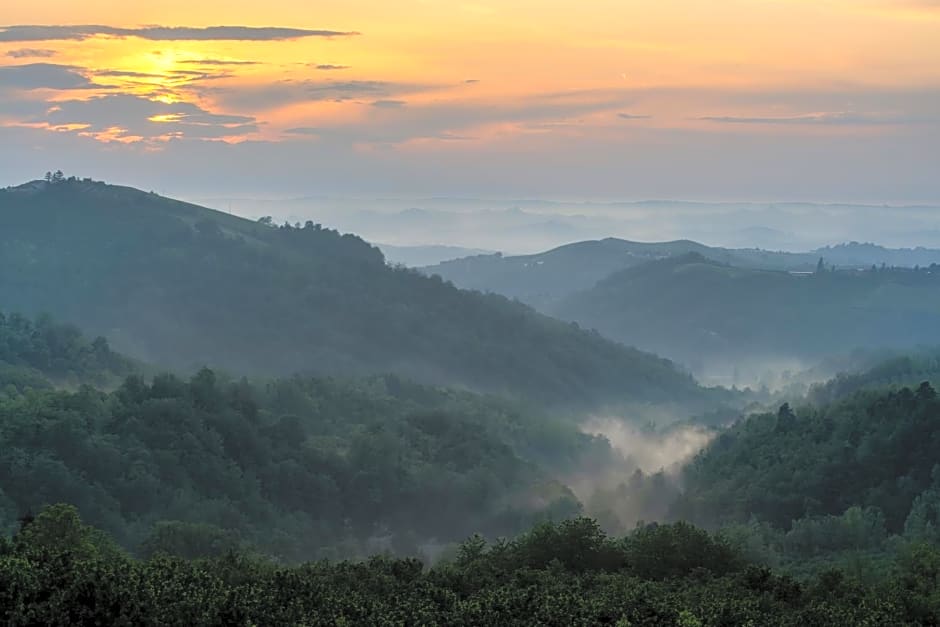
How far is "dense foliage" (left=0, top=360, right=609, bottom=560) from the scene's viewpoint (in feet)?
358

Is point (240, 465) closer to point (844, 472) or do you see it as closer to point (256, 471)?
point (256, 471)

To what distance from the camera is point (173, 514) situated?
115250 mm

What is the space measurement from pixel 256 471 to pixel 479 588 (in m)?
96.1

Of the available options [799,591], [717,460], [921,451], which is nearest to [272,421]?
[717,460]

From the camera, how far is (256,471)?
139750 mm

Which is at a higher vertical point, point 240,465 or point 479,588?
point 479,588

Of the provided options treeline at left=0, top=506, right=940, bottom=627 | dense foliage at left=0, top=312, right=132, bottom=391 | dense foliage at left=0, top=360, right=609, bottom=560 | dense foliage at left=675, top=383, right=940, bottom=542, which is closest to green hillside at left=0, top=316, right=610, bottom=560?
dense foliage at left=0, top=360, right=609, bottom=560

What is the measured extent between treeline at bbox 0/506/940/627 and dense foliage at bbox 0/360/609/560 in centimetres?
3413

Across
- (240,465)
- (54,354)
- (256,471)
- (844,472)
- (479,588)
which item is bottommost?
(256,471)

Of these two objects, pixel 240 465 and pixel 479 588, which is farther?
pixel 240 465

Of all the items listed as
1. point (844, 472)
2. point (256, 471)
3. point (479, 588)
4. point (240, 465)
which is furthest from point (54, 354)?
point (479, 588)

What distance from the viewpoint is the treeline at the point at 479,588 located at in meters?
33.5

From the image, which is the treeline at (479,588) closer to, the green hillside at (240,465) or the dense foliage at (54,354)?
the green hillside at (240,465)

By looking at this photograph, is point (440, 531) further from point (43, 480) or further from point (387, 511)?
point (43, 480)
